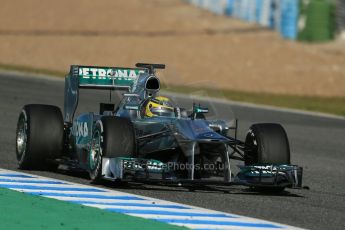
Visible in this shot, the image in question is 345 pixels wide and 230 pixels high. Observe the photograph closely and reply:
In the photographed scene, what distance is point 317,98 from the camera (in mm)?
30609

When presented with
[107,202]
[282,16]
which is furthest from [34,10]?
[107,202]

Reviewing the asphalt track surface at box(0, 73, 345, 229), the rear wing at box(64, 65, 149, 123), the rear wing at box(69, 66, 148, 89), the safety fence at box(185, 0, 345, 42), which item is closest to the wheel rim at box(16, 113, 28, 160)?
the asphalt track surface at box(0, 73, 345, 229)

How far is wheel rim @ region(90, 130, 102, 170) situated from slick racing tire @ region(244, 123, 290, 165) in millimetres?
1636

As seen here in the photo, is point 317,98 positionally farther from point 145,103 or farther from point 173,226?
point 173,226

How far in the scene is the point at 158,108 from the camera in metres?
11.7

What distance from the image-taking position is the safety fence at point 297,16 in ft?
133

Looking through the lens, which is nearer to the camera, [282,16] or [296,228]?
[296,228]

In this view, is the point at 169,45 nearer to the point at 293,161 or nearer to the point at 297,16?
the point at 297,16

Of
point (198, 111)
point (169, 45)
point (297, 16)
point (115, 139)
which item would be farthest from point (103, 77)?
point (297, 16)

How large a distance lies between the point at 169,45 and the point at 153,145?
2766cm

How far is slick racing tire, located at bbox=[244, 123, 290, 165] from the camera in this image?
11.1 metres

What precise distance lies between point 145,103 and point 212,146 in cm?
116

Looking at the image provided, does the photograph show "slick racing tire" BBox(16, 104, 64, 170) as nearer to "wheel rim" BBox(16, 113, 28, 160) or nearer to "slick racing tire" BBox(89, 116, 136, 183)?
"wheel rim" BBox(16, 113, 28, 160)

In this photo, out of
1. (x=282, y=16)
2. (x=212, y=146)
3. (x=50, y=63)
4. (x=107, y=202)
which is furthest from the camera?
(x=282, y=16)
